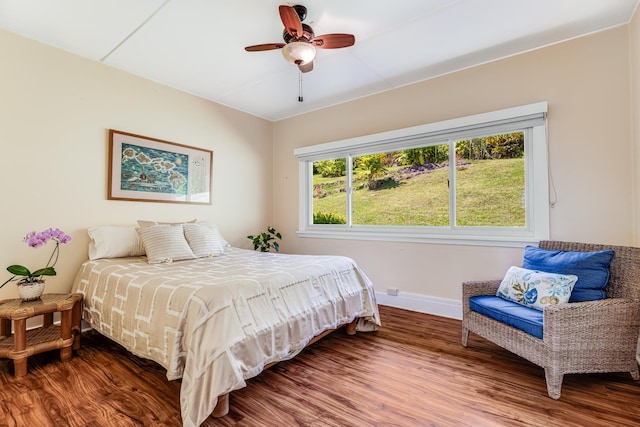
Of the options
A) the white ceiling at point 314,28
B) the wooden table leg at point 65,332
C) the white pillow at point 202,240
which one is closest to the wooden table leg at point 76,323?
the wooden table leg at point 65,332

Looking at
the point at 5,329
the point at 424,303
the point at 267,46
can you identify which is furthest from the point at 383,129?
the point at 5,329

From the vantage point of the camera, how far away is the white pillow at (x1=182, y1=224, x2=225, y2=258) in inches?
115

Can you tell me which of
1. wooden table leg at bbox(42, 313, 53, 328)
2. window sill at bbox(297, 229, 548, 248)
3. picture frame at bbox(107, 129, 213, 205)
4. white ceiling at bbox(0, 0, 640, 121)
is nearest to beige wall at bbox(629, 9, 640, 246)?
white ceiling at bbox(0, 0, 640, 121)

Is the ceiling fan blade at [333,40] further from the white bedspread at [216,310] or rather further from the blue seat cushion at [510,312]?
the blue seat cushion at [510,312]

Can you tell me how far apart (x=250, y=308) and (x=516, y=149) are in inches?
110

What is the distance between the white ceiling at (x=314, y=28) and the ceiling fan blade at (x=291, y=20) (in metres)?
0.21

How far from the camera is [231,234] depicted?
13.3 feet

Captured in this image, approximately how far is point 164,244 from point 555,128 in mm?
3588

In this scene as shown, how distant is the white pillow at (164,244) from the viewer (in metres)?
2.61

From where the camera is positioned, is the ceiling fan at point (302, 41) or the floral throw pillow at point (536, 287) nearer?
the floral throw pillow at point (536, 287)

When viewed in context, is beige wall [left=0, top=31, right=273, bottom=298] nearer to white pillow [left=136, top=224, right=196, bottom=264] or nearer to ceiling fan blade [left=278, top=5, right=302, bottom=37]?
white pillow [left=136, top=224, right=196, bottom=264]

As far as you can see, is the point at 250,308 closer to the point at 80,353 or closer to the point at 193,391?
the point at 193,391

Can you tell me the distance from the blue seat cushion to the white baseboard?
740 mm

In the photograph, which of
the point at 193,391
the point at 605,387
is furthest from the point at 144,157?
the point at 605,387
